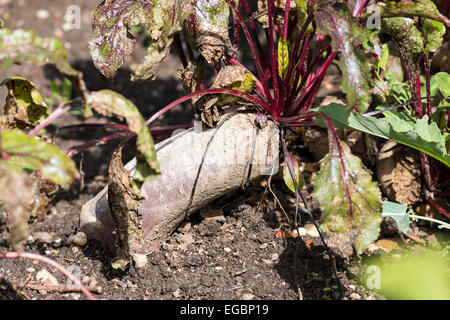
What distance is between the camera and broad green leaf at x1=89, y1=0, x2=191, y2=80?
1.57 metres

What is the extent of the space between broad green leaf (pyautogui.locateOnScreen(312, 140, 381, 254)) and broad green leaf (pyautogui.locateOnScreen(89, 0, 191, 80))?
0.62 m

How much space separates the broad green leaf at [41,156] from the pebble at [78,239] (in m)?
0.59

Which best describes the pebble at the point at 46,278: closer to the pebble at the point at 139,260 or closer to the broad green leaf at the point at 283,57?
the pebble at the point at 139,260

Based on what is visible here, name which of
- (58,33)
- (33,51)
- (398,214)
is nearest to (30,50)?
(33,51)

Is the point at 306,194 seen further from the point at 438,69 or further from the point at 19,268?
the point at 19,268

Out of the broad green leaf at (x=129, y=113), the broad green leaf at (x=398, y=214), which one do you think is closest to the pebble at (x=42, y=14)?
the broad green leaf at (x=129, y=113)

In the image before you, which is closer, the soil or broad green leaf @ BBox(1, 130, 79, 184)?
broad green leaf @ BBox(1, 130, 79, 184)

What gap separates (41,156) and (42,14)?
6.36ft

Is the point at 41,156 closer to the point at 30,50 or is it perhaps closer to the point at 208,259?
the point at 30,50

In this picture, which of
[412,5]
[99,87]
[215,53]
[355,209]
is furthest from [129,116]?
[99,87]

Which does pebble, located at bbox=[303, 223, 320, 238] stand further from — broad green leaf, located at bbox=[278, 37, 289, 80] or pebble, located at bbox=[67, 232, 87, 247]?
pebble, located at bbox=[67, 232, 87, 247]

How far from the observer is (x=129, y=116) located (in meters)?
1.29

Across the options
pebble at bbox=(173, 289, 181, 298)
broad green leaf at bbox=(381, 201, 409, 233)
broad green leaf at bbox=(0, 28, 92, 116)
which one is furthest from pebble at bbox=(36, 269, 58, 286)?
broad green leaf at bbox=(381, 201, 409, 233)

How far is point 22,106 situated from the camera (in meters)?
1.66
